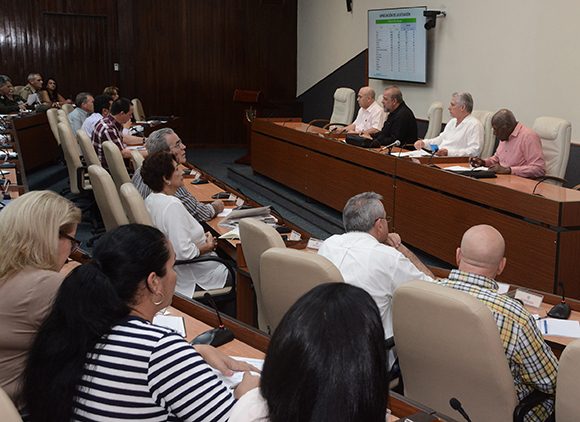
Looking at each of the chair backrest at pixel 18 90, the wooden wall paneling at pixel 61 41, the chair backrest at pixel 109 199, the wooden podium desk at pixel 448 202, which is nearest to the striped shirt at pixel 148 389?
the chair backrest at pixel 109 199

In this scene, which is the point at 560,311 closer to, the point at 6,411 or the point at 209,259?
the point at 209,259

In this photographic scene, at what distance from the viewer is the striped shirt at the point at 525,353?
96.0 inches

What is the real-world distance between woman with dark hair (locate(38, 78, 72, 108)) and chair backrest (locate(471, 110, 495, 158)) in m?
6.88

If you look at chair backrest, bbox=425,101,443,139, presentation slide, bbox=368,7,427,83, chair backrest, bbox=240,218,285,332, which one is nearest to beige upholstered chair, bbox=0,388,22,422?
chair backrest, bbox=240,218,285,332

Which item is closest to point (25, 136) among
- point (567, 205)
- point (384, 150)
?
point (384, 150)

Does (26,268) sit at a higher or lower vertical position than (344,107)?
lower

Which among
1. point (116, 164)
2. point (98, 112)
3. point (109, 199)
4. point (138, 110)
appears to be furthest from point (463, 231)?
point (138, 110)

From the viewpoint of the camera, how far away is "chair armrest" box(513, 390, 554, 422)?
2.41 meters

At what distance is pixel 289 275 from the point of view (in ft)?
9.51

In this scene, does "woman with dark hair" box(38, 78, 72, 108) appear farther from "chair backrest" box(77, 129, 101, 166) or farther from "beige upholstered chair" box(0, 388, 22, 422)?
"beige upholstered chair" box(0, 388, 22, 422)

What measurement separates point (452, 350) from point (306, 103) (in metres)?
10.8

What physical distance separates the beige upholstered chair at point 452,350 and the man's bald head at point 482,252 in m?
0.43

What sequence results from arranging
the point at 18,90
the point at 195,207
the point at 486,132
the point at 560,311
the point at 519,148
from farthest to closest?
the point at 18,90
the point at 486,132
the point at 519,148
the point at 195,207
the point at 560,311

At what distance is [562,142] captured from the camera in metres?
5.99
